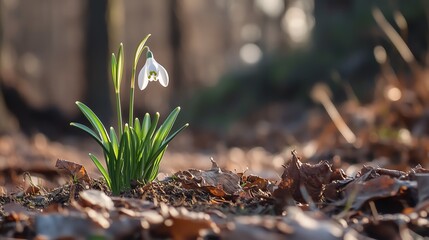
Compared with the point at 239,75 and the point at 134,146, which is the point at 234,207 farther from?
the point at 239,75

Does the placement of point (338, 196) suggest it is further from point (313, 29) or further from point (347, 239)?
point (313, 29)

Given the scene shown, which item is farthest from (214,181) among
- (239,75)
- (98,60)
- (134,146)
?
(239,75)

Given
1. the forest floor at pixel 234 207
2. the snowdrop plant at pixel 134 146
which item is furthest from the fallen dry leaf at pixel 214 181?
the snowdrop plant at pixel 134 146

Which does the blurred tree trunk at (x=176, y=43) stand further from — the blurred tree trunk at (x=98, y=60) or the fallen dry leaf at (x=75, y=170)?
the fallen dry leaf at (x=75, y=170)

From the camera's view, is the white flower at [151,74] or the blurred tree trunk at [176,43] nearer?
the white flower at [151,74]

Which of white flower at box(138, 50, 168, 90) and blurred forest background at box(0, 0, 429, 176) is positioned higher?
blurred forest background at box(0, 0, 429, 176)

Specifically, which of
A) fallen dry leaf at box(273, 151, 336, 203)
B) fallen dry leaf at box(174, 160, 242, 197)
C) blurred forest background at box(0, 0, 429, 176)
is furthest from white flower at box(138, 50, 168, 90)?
blurred forest background at box(0, 0, 429, 176)

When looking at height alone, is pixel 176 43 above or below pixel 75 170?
above

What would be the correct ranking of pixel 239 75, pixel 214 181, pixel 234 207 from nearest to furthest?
pixel 234 207
pixel 214 181
pixel 239 75

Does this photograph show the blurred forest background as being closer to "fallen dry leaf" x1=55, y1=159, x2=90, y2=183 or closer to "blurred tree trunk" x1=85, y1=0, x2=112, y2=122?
"blurred tree trunk" x1=85, y1=0, x2=112, y2=122
